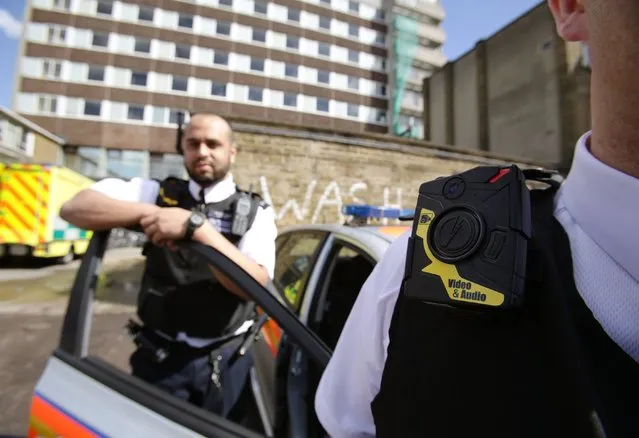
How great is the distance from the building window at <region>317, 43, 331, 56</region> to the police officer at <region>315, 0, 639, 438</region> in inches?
1445

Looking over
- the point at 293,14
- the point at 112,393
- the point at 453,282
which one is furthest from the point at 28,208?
the point at 293,14

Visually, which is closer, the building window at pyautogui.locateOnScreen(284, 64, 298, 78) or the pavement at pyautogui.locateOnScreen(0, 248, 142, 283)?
the pavement at pyautogui.locateOnScreen(0, 248, 142, 283)

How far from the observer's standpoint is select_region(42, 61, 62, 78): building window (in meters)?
26.4

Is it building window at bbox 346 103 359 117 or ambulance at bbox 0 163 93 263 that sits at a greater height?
building window at bbox 346 103 359 117

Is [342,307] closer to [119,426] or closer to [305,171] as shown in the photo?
[119,426]

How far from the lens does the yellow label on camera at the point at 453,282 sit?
1.51ft

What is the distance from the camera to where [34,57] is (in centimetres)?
2628

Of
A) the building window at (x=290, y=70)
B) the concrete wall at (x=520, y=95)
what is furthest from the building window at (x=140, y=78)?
the concrete wall at (x=520, y=95)

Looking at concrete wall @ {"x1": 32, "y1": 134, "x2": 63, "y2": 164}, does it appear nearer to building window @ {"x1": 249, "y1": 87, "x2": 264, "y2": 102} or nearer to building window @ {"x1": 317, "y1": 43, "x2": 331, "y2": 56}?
building window @ {"x1": 249, "y1": 87, "x2": 264, "y2": 102}

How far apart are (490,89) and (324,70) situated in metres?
20.8

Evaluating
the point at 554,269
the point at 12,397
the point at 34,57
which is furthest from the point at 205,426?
the point at 34,57

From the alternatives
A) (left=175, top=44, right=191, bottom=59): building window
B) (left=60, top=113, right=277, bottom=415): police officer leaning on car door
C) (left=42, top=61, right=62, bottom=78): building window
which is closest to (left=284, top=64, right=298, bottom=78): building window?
(left=175, top=44, right=191, bottom=59): building window

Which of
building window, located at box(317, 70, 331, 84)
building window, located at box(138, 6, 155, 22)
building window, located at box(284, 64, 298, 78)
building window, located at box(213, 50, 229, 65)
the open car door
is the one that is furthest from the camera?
building window, located at box(317, 70, 331, 84)

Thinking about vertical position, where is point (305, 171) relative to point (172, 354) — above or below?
above
